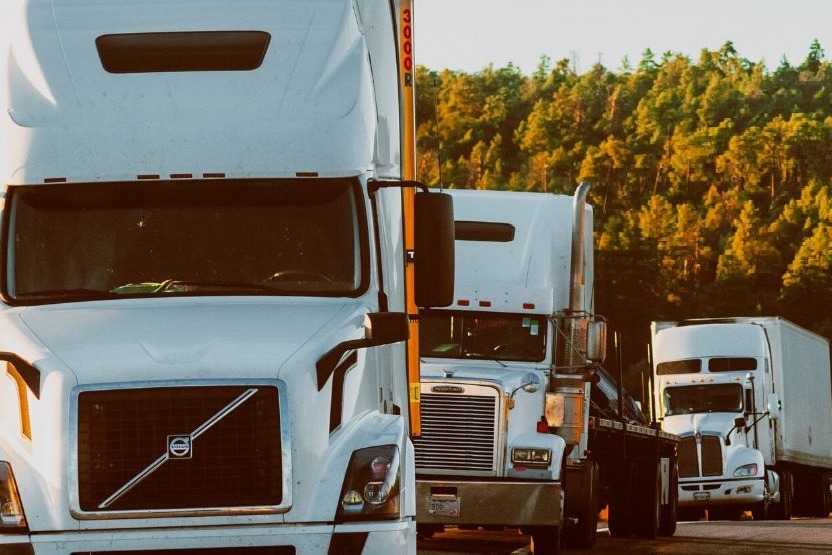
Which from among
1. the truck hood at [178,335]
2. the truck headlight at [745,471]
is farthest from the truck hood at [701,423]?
the truck hood at [178,335]

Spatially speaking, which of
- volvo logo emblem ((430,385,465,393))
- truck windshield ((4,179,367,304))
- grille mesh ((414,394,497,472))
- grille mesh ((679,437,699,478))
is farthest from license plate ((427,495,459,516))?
grille mesh ((679,437,699,478))

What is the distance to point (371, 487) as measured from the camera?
9375 millimetres

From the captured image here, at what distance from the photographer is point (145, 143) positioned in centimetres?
1010

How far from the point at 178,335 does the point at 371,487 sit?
1.26m

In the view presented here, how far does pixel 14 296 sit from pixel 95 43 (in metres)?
1.50

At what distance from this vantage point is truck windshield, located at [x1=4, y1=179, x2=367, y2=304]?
395 inches

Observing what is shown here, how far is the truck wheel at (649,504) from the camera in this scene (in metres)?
25.2

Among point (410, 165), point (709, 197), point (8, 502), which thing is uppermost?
point (709, 197)

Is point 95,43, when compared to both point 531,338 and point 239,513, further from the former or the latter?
point 531,338

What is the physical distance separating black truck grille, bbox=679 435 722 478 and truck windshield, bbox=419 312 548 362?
1641 cm

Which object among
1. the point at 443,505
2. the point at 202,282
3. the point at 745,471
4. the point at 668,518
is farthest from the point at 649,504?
the point at 202,282

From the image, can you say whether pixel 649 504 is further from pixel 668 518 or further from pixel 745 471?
pixel 745 471

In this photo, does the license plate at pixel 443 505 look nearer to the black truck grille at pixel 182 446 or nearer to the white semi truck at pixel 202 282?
the white semi truck at pixel 202 282

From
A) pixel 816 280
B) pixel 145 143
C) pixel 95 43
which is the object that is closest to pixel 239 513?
pixel 145 143
